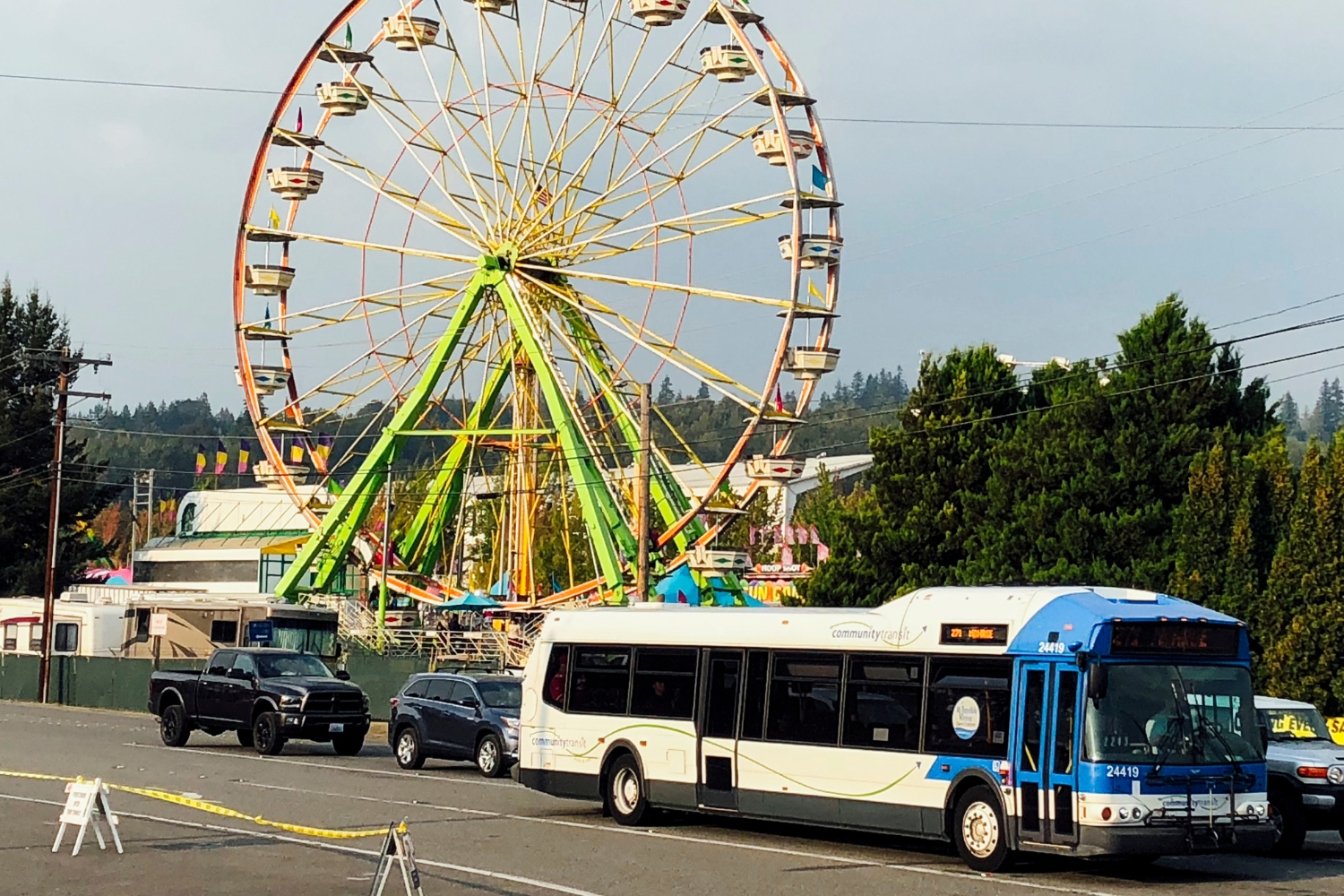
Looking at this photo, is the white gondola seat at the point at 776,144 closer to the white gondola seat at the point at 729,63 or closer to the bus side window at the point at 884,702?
the white gondola seat at the point at 729,63

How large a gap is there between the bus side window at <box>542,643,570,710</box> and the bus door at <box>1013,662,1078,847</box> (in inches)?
271

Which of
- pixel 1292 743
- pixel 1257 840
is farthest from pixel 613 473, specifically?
pixel 1257 840

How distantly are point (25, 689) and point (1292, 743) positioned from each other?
5032 cm

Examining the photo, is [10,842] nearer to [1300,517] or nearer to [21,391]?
[1300,517]

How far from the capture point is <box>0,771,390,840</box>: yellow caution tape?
18.0 m

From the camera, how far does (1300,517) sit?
35.1m

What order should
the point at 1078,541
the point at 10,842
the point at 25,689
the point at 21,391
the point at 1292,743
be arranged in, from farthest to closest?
the point at 21,391
the point at 25,689
the point at 1078,541
the point at 1292,743
the point at 10,842

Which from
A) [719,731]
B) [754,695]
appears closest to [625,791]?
[719,731]

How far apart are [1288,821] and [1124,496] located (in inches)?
981

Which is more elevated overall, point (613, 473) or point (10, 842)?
point (613, 473)

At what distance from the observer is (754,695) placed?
63.2 feet

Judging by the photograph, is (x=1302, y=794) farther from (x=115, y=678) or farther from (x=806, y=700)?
(x=115, y=678)

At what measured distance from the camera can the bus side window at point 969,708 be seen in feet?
54.1

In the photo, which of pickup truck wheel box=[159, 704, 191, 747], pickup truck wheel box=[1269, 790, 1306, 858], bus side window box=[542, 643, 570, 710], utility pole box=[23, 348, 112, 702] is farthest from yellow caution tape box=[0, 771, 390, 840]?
utility pole box=[23, 348, 112, 702]
